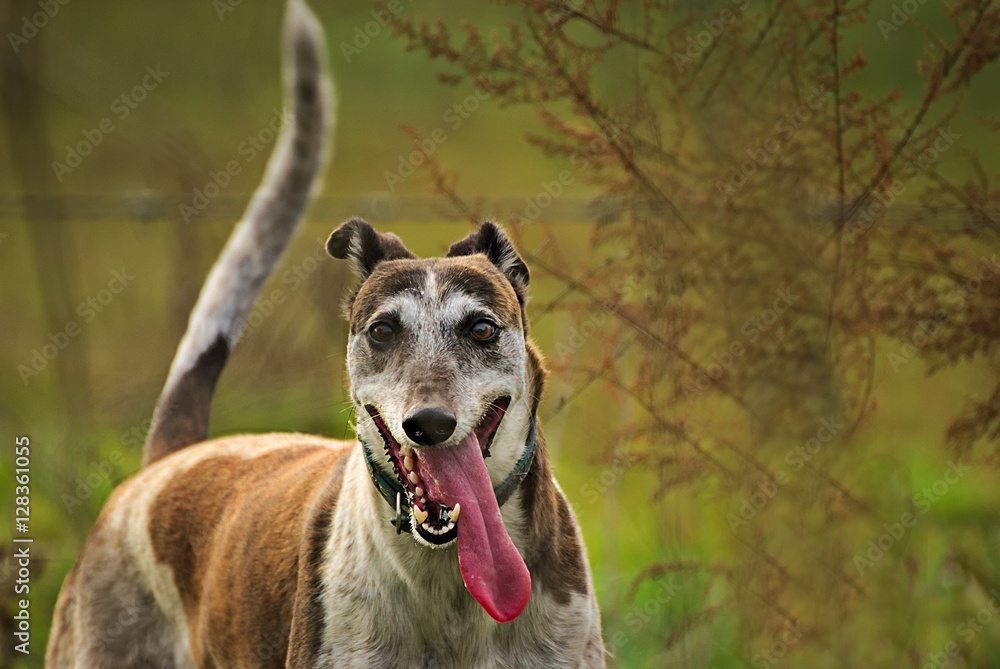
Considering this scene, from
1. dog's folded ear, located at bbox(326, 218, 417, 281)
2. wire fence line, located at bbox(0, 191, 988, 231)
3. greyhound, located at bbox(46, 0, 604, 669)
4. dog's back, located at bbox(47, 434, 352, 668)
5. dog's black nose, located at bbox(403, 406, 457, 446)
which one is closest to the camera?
dog's black nose, located at bbox(403, 406, 457, 446)

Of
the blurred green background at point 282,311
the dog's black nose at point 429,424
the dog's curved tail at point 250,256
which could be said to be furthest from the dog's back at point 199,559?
the dog's black nose at point 429,424

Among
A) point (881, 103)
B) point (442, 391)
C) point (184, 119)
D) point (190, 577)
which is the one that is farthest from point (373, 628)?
point (184, 119)

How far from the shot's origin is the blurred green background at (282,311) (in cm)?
315

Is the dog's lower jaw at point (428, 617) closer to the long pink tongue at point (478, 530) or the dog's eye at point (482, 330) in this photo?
the long pink tongue at point (478, 530)

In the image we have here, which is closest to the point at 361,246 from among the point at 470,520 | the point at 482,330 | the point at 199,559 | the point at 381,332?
the point at 381,332

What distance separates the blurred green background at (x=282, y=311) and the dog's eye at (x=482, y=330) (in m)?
0.52

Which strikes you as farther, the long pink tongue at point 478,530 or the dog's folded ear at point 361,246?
the dog's folded ear at point 361,246

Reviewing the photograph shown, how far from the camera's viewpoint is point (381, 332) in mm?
2361

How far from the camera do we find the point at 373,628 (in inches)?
92.1

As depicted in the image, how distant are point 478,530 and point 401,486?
28cm

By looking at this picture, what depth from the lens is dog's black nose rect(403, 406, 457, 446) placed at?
2.03 metres

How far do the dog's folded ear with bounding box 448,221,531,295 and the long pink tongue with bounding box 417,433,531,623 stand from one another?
0.65 meters

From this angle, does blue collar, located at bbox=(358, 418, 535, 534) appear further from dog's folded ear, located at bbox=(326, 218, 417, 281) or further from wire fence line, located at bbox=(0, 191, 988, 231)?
wire fence line, located at bbox=(0, 191, 988, 231)

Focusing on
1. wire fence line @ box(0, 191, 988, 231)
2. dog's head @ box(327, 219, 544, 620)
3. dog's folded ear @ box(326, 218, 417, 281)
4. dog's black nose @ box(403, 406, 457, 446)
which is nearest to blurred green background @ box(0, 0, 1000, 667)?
wire fence line @ box(0, 191, 988, 231)
